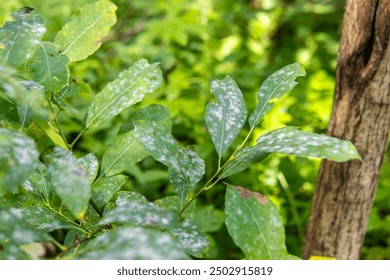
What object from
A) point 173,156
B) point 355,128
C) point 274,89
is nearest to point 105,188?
point 173,156

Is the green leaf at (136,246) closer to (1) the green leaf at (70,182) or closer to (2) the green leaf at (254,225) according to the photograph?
(1) the green leaf at (70,182)

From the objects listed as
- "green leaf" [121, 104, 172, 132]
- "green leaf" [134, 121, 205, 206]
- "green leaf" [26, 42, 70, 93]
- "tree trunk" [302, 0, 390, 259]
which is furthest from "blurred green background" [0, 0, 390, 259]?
"green leaf" [26, 42, 70, 93]

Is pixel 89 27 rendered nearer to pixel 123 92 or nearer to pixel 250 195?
pixel 123 92

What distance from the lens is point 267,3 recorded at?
135 inches

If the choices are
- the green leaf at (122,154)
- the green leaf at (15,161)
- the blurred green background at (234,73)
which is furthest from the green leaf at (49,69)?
the blurred green background at (234,73)

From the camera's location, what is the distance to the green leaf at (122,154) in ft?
3.64

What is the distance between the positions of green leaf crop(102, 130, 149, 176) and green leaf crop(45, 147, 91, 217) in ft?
1.09

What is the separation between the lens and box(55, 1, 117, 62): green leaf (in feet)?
3.72

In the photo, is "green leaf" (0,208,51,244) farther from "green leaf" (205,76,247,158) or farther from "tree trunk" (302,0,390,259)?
"tree trunk" (302,0,390,259)

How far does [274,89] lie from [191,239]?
326 millimetres

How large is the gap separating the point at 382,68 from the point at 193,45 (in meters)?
1.70

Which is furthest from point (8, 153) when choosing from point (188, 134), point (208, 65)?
point (208, 65)

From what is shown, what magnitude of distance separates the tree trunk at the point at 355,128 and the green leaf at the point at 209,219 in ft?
1.15
